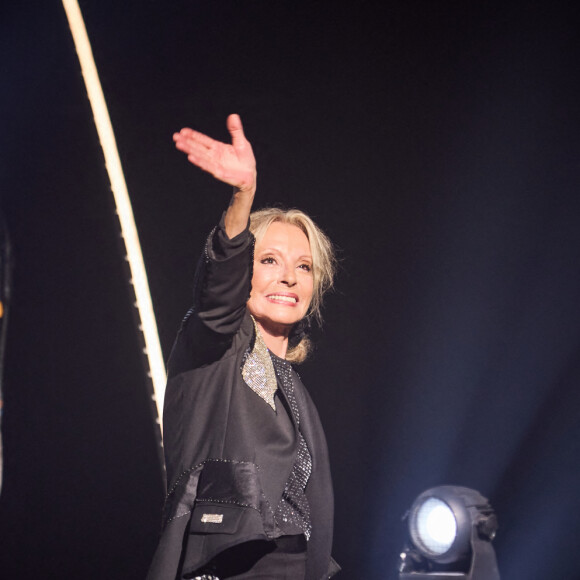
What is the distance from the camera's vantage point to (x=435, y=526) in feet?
5.49

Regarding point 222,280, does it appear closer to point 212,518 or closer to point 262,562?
point 212,518

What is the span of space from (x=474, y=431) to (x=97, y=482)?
1.32 m

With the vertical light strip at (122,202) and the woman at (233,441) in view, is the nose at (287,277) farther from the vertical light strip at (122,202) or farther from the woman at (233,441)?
the vertical light strip at (122,202)

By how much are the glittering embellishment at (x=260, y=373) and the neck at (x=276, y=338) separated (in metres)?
0.22

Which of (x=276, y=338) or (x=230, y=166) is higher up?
(x=230, y=166)

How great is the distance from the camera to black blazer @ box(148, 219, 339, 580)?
1198 millimetres

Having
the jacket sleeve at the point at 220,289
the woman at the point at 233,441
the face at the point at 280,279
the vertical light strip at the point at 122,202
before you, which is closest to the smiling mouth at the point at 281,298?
the face at the point at 280,279

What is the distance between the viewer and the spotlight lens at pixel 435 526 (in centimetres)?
163

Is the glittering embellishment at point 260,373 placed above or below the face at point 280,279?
below

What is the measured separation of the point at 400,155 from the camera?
251 centimetres

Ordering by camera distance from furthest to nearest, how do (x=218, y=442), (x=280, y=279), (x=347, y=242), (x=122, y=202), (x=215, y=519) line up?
(x=347, y=242) → (x=122, y=202) → (x=280, y=279) → (x=218, y=442) → (x=215, y=519)

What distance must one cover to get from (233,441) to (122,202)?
3.74 ft

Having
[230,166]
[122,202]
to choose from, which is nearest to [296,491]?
[230,166]

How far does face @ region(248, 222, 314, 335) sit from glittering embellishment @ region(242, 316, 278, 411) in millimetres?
191
